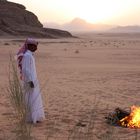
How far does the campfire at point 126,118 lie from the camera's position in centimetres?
854

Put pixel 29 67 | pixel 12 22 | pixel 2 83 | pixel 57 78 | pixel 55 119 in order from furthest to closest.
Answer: pixel 12 22 → pixel 57 78 → pixel 2 83 → pixel 55 119 → pixel 29 67

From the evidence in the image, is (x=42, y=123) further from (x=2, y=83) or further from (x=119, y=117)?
(x=2, y=83)

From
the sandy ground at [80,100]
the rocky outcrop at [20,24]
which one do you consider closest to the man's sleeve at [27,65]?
the sandy ground at [80,100]

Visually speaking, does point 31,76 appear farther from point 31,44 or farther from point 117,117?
point 117,117

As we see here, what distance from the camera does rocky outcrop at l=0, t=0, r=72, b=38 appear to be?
2820 inches

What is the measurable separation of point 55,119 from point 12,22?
231 feet

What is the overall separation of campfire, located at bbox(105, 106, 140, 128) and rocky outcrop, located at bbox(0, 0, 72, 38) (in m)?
61.3

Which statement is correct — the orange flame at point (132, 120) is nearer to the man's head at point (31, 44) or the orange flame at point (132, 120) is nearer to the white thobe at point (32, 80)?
the white thobe at point (32, 80)

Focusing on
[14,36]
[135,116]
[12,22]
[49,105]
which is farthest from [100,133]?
[12,22]

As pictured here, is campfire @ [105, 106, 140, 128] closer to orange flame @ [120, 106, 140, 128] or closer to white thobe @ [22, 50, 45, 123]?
orange flame @ [120, 106, 140, 128]

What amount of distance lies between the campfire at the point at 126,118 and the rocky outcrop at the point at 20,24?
6126 centimetres

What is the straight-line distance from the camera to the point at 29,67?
885 centimetres

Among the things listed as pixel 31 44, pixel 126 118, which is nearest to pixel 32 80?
pixel 31 44

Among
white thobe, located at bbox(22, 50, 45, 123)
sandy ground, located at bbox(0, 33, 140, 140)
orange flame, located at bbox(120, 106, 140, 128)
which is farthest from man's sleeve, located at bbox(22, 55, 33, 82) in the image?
orange flame, located at bbox(120, 106, 140, 128)
